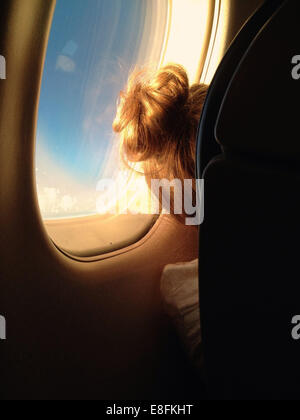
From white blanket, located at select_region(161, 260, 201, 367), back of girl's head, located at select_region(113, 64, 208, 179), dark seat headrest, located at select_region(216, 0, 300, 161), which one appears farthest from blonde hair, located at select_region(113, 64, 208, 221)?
dark seat headrest, located at select_region(216, 0, 300, 161)

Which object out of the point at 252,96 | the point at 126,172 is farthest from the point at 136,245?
the point at 252,96

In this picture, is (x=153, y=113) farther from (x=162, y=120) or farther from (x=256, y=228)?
(x=256, y=228)

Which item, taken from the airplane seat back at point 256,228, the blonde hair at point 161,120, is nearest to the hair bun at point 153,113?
the blonde hair at point 161,120

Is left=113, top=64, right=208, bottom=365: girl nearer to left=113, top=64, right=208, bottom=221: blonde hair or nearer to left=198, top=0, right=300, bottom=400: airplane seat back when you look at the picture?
left=113, top=64, right=208, bottom=221: blonde hair

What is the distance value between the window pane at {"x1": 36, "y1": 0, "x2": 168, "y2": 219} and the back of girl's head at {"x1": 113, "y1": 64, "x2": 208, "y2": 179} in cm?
2

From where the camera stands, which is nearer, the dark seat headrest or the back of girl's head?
the dark seat headrest

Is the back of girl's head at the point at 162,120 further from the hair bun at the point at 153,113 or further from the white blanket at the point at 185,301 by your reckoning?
the white blanket at the point at 185,301

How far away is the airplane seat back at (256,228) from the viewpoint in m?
0.38

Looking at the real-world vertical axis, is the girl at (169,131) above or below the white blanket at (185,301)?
above

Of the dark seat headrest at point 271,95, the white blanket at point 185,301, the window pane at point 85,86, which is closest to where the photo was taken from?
the dark seat headrest at point 271,95

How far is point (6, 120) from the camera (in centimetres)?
52

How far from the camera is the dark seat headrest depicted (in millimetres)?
373

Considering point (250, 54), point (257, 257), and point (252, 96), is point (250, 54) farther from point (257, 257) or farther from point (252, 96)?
point (257, 257)

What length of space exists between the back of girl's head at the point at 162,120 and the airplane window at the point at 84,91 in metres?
0.02
